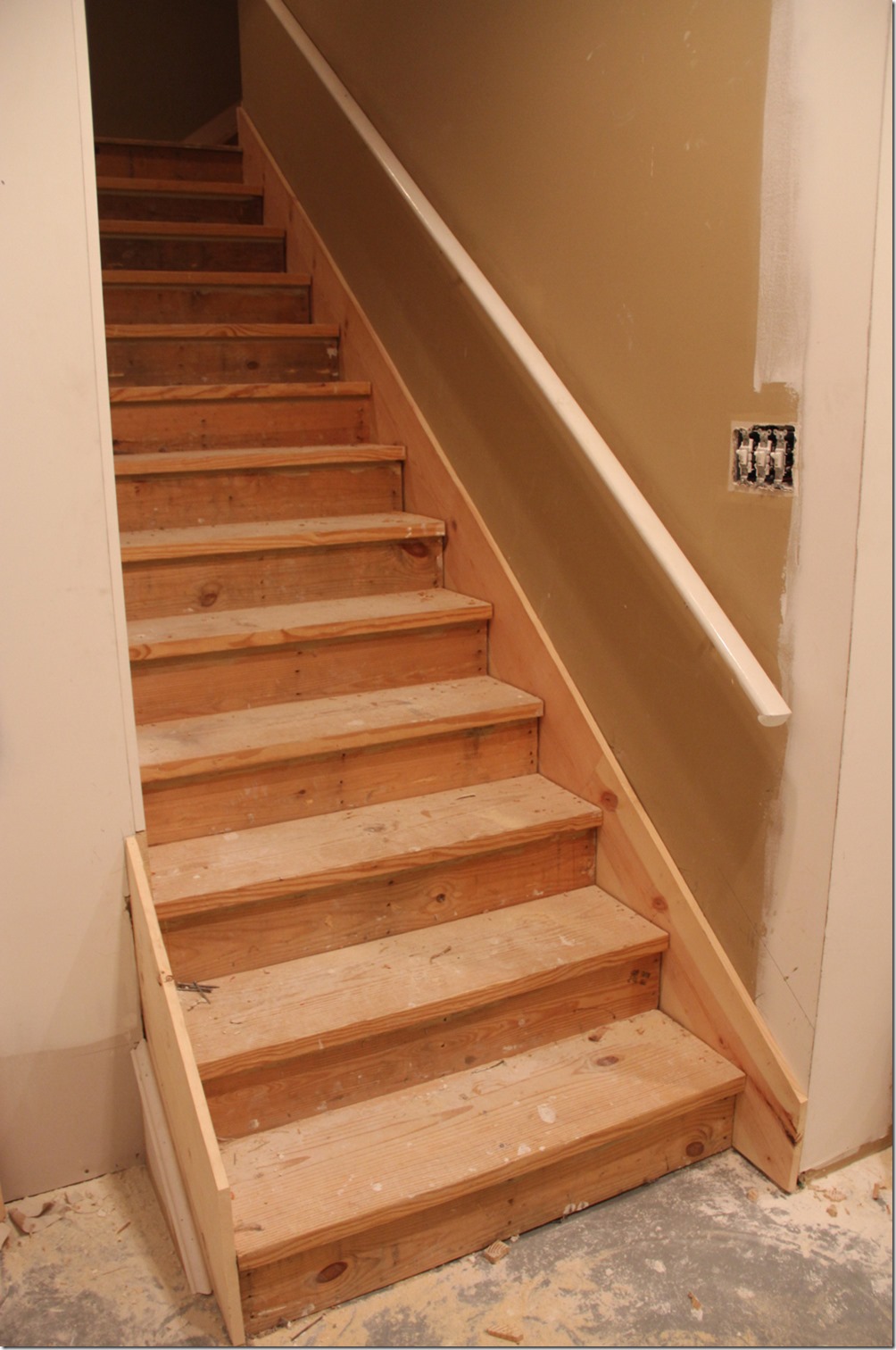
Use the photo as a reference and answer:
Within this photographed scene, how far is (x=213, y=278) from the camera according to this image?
2.96m

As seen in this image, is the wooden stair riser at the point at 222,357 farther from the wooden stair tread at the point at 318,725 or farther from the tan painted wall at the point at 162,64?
the tan painted wall at the point at 162,64

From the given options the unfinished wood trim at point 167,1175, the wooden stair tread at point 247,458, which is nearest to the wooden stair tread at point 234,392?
the wooden stair tread at point 247,458

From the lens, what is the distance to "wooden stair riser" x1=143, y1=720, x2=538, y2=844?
6.23 ft

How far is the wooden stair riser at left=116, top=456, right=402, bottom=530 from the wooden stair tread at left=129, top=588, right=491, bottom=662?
0.29 m

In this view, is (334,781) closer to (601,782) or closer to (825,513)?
(601,782)

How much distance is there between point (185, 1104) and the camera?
1351mm

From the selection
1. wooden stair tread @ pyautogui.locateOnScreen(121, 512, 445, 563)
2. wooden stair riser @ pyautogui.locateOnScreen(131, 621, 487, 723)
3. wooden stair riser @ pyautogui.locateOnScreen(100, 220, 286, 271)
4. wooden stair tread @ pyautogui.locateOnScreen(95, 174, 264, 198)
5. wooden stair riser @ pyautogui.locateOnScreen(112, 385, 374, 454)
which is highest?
wooden stair tread @ pyautogui.locateOnScreen(95, 174, 264, 198)

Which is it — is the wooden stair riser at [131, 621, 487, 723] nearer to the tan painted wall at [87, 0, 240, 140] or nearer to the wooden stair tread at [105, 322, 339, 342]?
the wooden stair tread at [105, 322, 339, 342]

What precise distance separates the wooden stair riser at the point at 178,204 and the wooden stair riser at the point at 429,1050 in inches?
106

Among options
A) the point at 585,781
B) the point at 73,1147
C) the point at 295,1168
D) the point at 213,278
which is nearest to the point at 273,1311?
the point at 295,1168

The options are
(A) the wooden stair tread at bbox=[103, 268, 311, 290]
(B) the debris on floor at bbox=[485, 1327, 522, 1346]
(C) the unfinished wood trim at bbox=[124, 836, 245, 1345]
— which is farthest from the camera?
(A) the wooden stair tread at bbox=[103, 268, 311, 290]

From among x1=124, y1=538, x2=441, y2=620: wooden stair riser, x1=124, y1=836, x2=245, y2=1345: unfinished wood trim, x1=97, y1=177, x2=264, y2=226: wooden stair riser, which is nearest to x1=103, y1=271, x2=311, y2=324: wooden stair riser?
x1=97, y1=177, x2=264, y2=226: wooden stair riser

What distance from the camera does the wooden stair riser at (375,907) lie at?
5.75 feet

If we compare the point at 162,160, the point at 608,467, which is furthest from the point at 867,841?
the point at 162,160
